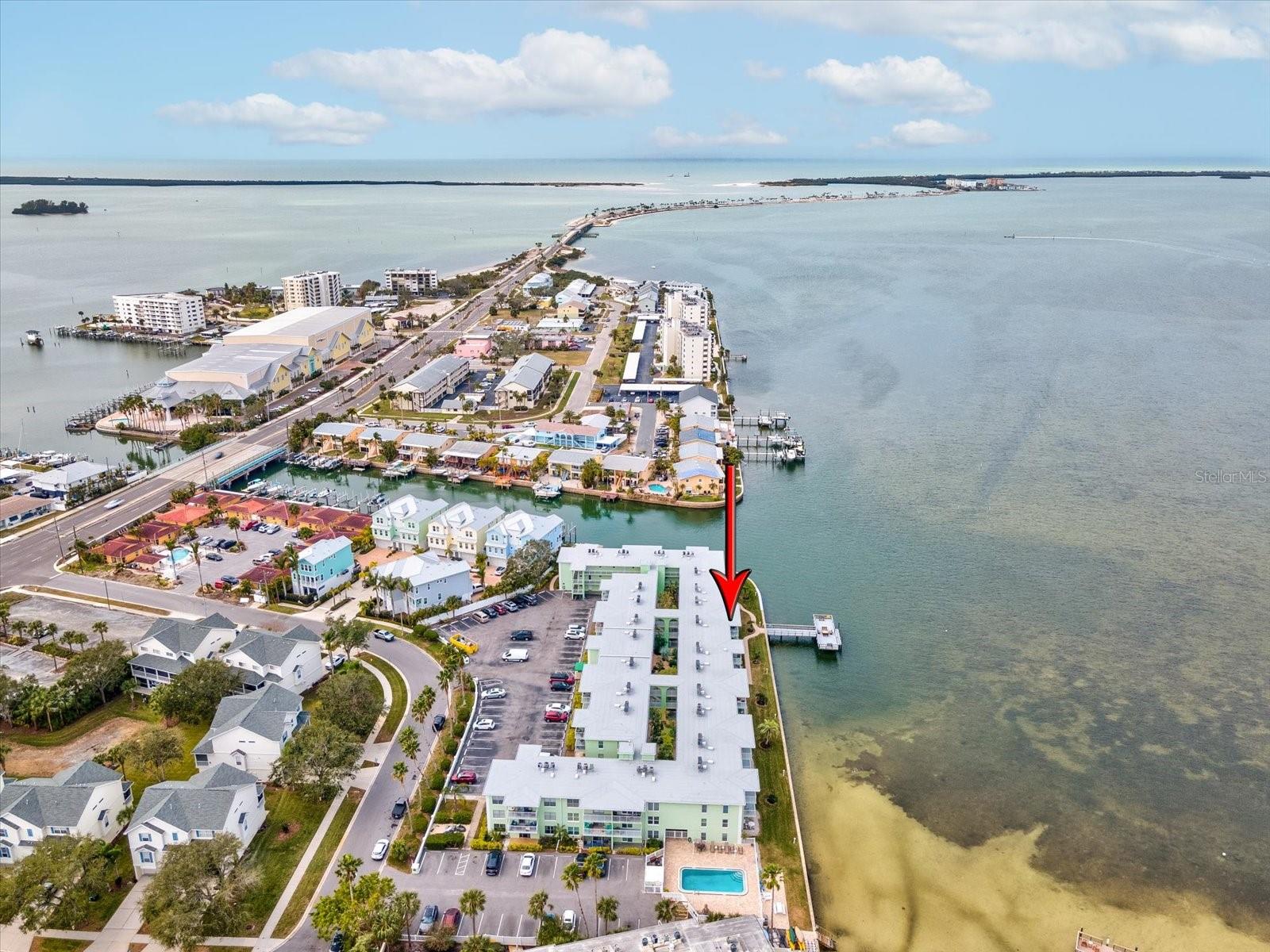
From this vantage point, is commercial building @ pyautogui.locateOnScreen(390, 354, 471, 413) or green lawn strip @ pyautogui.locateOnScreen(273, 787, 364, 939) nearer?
green lawn strip @ pyautogui.locateOnScreen(273, 787, 364, 939)

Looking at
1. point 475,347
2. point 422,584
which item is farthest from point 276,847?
point 475,347

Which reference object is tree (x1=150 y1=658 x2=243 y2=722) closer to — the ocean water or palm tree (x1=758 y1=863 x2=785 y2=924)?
palm tree (x1=758 y1=863 x2=785 y2=924)

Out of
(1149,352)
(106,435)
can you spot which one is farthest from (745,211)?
(106,435)

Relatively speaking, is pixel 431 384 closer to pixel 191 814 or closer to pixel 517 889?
pixel 191 814

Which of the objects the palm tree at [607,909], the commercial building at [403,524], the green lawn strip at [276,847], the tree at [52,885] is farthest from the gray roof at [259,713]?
the commercial building at [403,524]

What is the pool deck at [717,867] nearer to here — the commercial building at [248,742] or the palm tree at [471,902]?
the palm tree at [471,902]

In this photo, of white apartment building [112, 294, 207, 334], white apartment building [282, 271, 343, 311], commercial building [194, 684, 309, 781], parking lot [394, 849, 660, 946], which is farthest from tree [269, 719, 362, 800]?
white apartment building [282, 271, 343, 311]
